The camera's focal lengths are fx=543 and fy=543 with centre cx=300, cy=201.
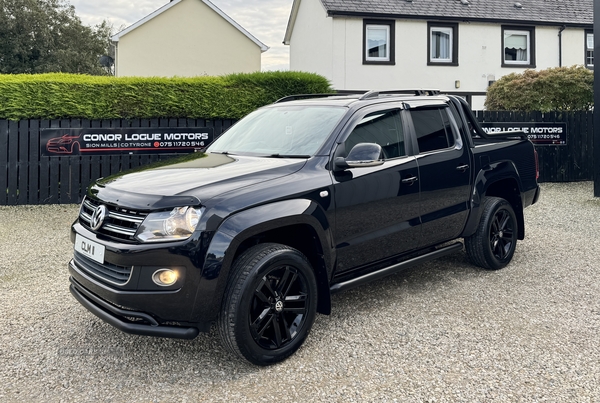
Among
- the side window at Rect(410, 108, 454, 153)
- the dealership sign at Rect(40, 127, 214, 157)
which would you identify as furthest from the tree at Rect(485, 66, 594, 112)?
the side window at Rect(410, 108, 454, 153)

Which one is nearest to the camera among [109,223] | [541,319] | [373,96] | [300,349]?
[109,223]

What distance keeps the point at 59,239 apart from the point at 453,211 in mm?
5483

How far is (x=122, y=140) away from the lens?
33.2ft

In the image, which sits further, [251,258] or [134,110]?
[134,110]

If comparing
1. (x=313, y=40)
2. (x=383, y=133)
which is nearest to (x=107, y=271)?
(x=383, y=133)

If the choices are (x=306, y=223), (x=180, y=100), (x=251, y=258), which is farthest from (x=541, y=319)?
(x=180, y=100)

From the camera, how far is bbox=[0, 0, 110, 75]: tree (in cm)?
3703

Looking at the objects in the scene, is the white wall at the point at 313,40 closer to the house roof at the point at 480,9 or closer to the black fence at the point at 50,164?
the house roof at the point at 480,9

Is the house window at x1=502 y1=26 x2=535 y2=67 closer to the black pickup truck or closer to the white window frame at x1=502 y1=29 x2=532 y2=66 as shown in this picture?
the white window frame at x1=502 y1=29 x2=532 y2=66

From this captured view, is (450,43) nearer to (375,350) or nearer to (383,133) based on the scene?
(383,133)

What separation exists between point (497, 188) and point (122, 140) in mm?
6946

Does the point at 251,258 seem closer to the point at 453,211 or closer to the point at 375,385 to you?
the point at 375,385

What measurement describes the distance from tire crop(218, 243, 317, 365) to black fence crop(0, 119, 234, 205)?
24.3 ft

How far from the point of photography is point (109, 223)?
350 cm
